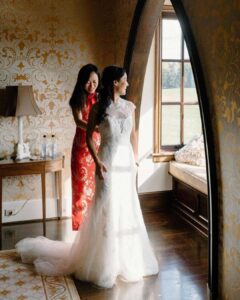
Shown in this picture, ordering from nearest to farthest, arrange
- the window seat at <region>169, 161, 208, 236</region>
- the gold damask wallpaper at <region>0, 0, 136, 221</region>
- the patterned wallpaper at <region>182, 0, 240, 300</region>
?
1. the patterned wallpaper at <region>182, 0, 240, 300</region>
2. the window seat at <region>169, 161, 208, 236</region>
3. the gold damask wallpaper at <region>0, 0, 136, 221</region>

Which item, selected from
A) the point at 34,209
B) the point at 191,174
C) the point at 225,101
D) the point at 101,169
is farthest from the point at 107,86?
the point at 34,209

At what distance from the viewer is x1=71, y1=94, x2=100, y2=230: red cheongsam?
11.5 feet

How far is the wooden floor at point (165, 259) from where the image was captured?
2738 millimetres

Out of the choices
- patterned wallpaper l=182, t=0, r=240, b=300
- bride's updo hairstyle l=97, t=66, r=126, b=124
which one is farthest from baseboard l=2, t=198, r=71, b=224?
patterned wallpaper l=182, t=0, r=240, b=300

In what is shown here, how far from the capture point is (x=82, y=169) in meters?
3.56

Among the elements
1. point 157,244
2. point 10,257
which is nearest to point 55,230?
point 10,257

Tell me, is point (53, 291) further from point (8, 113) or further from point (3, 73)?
point (3, 73)

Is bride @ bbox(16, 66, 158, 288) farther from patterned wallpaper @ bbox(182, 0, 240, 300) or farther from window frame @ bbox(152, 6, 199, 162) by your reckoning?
window frame @ bbox(152, 6, 199, 162)

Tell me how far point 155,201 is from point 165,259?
4.74 feet

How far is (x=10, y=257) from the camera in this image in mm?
3342

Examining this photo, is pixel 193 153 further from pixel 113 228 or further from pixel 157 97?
pixel 113 228

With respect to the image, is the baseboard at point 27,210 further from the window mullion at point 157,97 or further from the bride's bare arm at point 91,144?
the bride's bare arm at point 91,144

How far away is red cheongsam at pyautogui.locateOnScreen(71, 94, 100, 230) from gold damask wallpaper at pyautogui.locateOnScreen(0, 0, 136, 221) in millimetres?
835

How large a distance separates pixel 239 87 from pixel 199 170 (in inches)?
106
